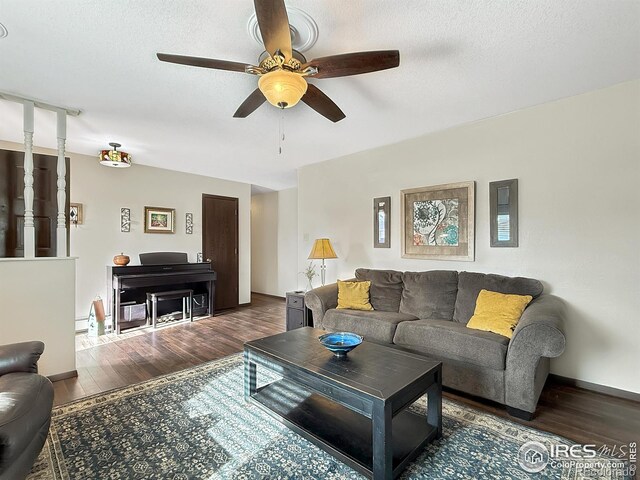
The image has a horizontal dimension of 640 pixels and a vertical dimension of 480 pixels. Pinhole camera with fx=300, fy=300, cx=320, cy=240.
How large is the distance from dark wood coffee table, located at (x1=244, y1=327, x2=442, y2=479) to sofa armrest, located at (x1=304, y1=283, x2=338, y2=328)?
3.72 feet

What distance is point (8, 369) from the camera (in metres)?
1.68

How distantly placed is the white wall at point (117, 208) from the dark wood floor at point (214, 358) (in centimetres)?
123

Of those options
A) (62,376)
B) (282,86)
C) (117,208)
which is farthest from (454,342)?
(117,208)

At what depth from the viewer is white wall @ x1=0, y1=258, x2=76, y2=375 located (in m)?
2.58

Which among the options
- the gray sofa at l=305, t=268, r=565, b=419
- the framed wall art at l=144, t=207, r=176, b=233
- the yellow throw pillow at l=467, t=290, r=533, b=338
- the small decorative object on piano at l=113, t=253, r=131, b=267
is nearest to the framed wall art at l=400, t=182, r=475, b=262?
the gray sofa at l=305, t=268, r=565, b=419

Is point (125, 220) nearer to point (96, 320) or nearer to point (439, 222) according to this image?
point (96, 320)

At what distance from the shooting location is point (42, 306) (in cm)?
274

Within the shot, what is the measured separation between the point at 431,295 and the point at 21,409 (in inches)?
122

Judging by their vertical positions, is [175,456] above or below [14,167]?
below

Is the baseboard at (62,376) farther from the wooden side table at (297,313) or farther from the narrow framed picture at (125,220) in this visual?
the narrow framed picture at (125,220)

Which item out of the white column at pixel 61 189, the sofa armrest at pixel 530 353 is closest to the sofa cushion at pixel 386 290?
the sofa armrest at pixel 530 353

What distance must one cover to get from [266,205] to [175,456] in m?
6.07

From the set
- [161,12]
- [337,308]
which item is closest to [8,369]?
[161,12]

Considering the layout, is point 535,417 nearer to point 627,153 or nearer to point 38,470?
point 627,153
